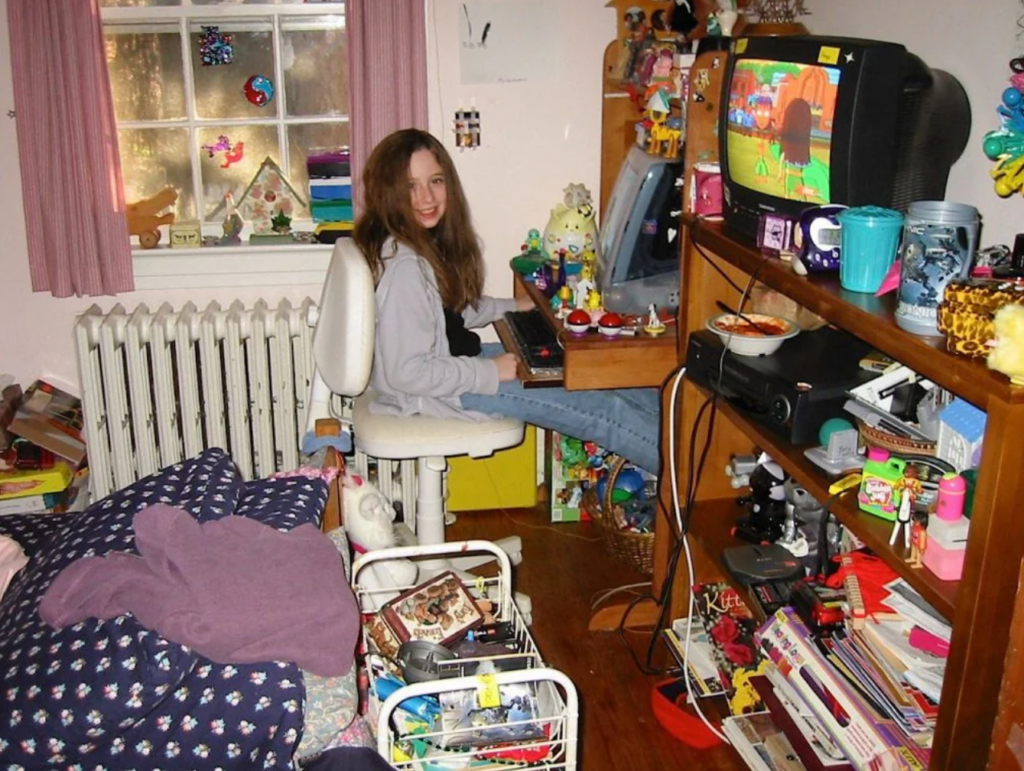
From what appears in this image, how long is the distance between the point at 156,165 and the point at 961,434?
8.22 feet

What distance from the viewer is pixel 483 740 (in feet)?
5.19

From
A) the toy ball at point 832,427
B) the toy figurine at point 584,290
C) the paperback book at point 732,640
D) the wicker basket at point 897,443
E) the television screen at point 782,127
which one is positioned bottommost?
the paperback book at point 732,640

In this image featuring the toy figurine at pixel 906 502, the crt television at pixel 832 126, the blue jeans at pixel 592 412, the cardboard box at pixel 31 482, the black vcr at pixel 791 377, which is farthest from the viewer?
the cardboard box at pixel 31 482

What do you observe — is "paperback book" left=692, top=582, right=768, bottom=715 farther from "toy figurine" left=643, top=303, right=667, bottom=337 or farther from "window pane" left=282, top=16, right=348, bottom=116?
"window pane" left=282, top=16, right=348, bottom=116

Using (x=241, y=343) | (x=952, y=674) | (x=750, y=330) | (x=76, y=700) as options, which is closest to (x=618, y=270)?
(x=750, y=330)

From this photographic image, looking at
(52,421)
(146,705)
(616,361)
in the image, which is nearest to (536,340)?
(616,361)

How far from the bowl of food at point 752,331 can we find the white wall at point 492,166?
3.99 feet

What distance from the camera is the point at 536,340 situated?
249cm

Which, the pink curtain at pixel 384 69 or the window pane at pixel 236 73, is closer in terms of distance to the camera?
the pink curtain at pixel 384 69

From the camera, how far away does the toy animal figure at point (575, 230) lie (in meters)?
2.78

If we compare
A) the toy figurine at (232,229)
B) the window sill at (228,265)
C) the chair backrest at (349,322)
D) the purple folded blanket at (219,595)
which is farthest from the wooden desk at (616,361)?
the toy figurine at (232,229)

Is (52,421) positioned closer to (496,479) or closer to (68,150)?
(68,150)

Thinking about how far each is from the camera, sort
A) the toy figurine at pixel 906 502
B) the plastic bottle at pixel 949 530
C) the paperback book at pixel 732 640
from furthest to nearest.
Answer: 1. the paperback book at pixel 732 640
2. the toy figurine at pixel 906 502
3. the plastic bottle at pixel 949 530

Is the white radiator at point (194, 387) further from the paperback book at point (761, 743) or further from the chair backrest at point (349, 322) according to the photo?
the paperback book at point (761, 743)
